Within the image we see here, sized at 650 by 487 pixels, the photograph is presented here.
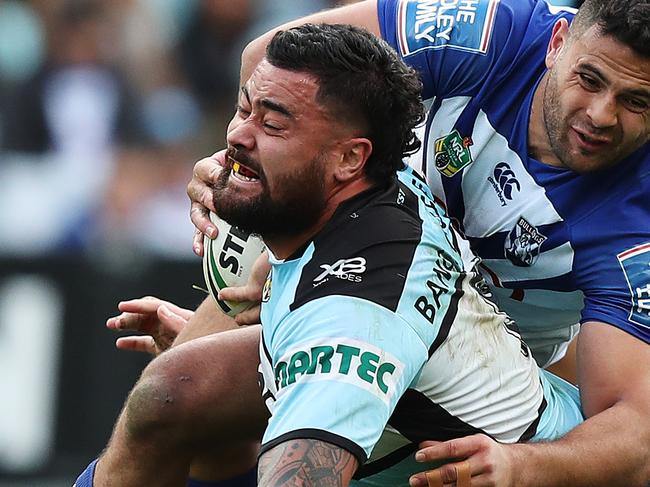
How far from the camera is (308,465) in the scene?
3396 mm

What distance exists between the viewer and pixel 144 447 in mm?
4324

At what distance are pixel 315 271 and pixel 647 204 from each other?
120 cm

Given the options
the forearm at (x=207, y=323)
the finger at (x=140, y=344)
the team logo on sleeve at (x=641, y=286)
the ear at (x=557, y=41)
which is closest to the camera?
the team logo on sleeve at (x=641, y=286)

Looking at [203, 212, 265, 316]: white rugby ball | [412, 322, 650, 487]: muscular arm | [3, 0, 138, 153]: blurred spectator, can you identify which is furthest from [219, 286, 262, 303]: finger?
[3, 0, 138, 153]: blurred spectator

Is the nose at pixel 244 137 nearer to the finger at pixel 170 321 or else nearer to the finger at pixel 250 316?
the finger at pixel 250 316

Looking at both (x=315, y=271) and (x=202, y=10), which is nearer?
(x=315, y=271)

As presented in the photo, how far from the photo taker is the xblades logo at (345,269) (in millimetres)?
3662

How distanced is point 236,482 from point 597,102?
5.78 feet

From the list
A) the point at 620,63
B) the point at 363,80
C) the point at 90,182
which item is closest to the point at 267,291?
the point at 363,80

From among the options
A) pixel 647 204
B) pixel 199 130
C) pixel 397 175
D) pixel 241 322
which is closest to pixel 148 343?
pixel 241 322

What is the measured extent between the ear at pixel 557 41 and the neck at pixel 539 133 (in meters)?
0.05

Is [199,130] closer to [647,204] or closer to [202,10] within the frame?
[202,10]

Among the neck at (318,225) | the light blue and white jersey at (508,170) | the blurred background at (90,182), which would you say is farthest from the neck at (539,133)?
the blurred background at (90,182)

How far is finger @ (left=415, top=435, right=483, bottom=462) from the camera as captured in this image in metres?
3.72
